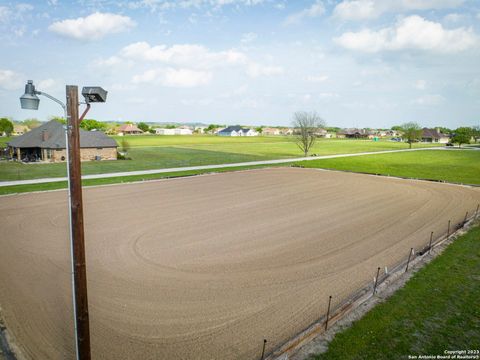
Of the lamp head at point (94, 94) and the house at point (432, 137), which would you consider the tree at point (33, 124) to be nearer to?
the lamp head at point (94, 94)

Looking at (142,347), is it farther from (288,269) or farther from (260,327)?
(288,269)

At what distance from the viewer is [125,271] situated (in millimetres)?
13219

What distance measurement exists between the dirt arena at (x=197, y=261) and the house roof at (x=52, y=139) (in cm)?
2731

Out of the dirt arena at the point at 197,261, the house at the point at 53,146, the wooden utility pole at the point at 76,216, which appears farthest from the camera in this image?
the house at the point at 53,146

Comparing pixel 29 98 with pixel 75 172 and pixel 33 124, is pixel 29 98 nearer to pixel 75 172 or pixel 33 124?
pixel 75 172

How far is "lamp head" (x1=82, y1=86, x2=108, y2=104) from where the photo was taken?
6.74 metres

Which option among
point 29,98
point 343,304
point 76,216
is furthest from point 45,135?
point 343,304

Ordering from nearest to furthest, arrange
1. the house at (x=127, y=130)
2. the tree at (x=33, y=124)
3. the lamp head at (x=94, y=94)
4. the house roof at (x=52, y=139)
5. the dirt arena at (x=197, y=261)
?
the lamp head at (x=94, y=94) → the dirt arena at (x=197, y=261) → the house roof at (x=52, y=139) → the tree at (x=33, y=124) → the house at (x=127, y=130)

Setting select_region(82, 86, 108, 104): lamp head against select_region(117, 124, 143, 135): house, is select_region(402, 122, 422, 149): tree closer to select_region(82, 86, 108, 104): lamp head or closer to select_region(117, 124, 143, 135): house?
select_region(82, 86, 108, 104): lamp head

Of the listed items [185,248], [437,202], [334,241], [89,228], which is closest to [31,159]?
[89,228]

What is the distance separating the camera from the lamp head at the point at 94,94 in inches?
265

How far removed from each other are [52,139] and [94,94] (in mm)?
51824

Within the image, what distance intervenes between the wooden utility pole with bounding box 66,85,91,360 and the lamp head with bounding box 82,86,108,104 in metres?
0.20

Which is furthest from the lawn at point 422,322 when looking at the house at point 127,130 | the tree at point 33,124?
the house at point 127,130
